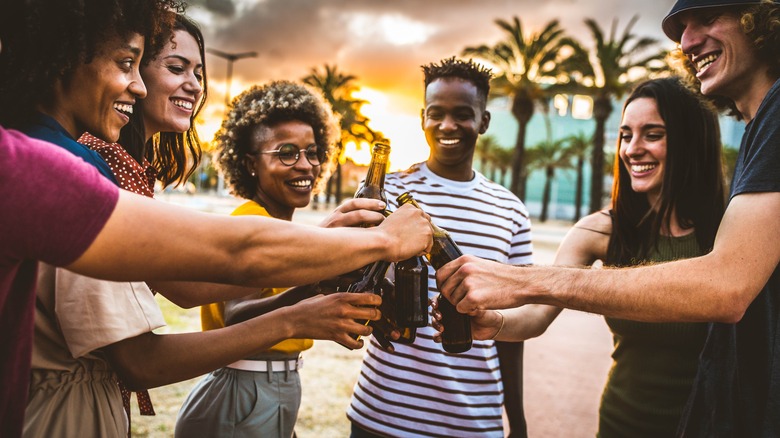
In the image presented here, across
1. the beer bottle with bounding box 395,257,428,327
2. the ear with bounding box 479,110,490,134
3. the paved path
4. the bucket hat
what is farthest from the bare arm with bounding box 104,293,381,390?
the paved path

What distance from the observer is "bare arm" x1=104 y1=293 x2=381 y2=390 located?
1583 millimetres

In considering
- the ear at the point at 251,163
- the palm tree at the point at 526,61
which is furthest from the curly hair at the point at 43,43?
the palm tree at the point at 526,61

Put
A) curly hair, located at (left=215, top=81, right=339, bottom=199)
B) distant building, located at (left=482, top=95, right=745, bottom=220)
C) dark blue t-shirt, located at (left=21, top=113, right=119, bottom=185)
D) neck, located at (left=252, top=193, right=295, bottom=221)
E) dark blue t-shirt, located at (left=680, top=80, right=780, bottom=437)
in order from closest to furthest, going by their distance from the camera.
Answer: dark blue t-shirt, located at (left=21, top=113, right=119, bottom=185) < dark blue t-shirt, located at (left=680, top=80, right=780, bottom=437) < neck, located at (left=252, top=193, right=295, bottom=221) < curly hair, located at (left=215, top=81, right=339, bottom=199) < distant building, located at (left=482, top=95, right=745, bottom=220)

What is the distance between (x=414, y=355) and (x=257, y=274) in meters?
1.50

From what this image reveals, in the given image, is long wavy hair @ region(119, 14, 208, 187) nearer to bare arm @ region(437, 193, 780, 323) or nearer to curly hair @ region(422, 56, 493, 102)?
curly hair @ region(422, 56, 493, 102)

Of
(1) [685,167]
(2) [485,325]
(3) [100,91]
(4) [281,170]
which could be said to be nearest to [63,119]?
(3) [100,91]

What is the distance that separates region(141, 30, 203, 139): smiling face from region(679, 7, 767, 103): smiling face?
2.21 meters

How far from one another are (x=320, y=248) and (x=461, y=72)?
2.09 m

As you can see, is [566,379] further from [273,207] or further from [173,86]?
[173,86]

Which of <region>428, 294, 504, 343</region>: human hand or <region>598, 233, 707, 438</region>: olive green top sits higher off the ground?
<region>428, 294, 504, 343</region>: human hand

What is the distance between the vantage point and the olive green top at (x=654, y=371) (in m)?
2.44

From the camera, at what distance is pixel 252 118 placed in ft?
10.1

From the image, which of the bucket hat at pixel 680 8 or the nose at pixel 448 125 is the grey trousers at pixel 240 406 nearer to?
the nose at pixel 448 125

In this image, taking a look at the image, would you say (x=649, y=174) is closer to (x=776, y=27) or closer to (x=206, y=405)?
(x=776, y=27)
